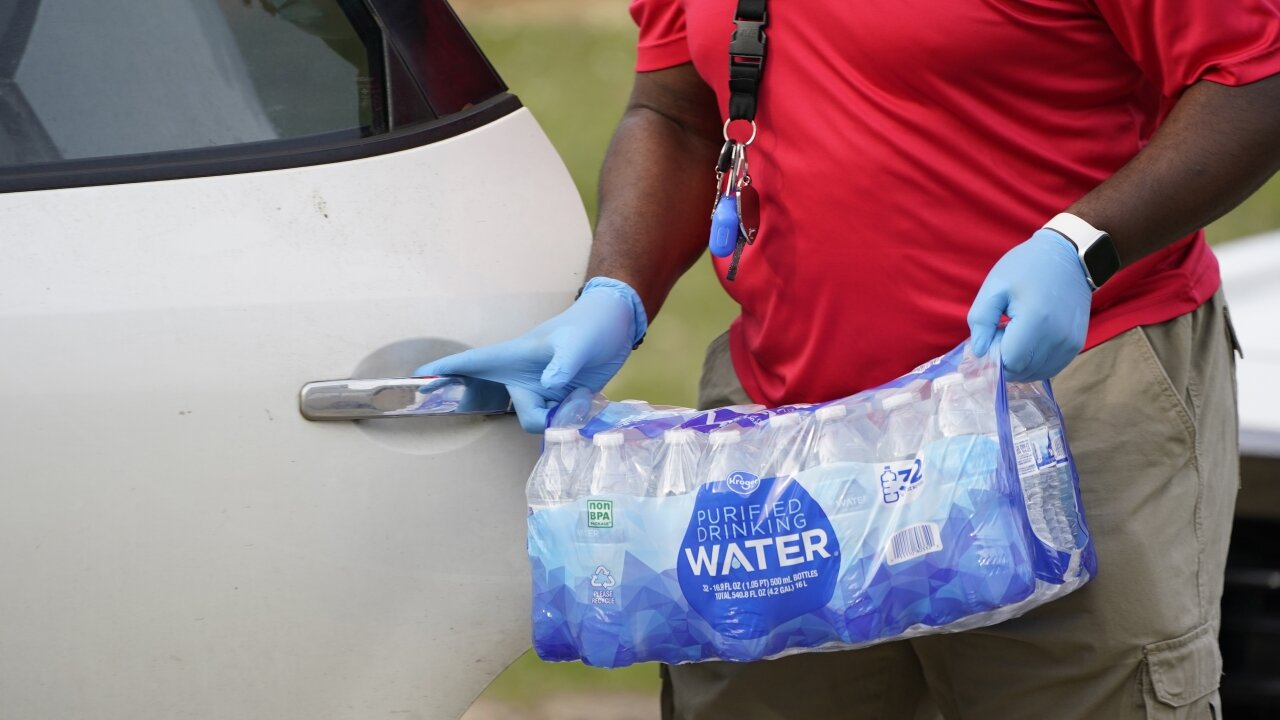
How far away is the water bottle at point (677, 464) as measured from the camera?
1.50m

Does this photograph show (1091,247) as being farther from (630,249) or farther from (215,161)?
(215,161)

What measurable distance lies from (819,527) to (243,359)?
2.13 ft

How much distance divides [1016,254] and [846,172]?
0.25m

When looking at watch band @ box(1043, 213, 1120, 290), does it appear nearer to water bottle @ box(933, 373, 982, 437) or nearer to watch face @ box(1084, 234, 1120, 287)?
watch face @ box(1084, 234, 1120, 287)

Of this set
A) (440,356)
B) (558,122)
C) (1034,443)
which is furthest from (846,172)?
(558,122)

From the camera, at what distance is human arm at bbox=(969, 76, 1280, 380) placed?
1.41m

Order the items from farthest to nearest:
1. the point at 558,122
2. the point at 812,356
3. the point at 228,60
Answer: the point at 558,122
the point at 812,356
the point at 228,60

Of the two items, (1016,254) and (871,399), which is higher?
(1016,254)

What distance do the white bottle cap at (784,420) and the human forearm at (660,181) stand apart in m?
0.35

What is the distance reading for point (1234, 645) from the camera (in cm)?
247

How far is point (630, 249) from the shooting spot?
183cm

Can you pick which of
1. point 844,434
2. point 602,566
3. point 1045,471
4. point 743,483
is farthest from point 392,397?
point 1045,471

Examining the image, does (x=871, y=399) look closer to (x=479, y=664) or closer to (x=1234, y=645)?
(x=479, y=664)

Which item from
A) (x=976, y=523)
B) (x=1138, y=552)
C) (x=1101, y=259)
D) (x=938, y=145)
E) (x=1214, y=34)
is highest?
(x=1214, y=34)
